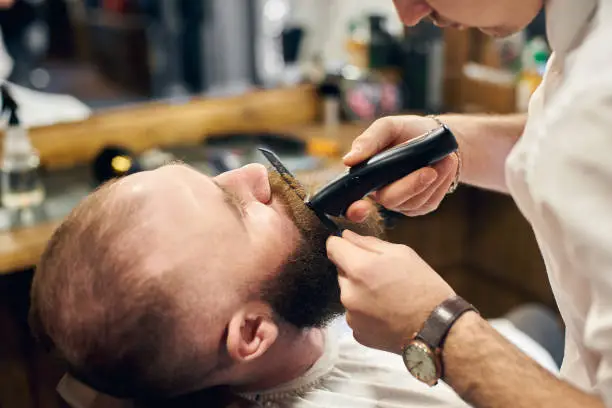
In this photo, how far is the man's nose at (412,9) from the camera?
3.59ft

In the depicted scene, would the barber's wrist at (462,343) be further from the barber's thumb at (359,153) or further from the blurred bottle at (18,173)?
the blurred bottle at (18,173)

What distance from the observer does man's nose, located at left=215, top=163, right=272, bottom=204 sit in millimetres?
1133

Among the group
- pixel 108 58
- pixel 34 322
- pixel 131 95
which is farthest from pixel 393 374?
pixel 108 58

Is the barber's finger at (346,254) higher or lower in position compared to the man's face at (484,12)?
lower

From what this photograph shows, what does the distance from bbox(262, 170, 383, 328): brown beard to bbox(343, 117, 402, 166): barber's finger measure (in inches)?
4.4

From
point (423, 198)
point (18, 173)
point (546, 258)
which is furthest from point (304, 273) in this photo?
point (18, 173)

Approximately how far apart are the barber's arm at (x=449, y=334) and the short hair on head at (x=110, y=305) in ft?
0.92

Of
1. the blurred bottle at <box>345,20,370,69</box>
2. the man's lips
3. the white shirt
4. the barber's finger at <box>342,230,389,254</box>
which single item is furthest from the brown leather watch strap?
the blurred bottle at <box>345,20,370,69</box>

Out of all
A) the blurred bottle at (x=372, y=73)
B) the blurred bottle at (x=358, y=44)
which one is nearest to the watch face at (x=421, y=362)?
the blurred bottle at (x=372, y=73)

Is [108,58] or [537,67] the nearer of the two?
[537,67]

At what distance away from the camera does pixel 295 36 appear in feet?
8.52

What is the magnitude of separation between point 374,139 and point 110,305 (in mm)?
465

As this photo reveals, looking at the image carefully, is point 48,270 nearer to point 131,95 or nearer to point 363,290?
point 363,290

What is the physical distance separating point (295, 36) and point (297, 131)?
40 cm
